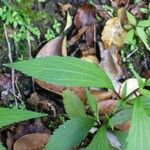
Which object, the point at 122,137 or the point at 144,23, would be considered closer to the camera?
the point at 122,137

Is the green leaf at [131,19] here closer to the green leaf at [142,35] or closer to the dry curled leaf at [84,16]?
the green leaf at [142,35]

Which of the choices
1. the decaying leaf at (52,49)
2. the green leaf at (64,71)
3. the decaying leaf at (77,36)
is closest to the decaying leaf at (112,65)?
the decaying leaf at (77,36)

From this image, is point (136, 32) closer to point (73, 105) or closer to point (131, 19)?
point (131, 19)

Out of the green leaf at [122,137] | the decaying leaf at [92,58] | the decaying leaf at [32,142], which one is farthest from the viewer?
the decaying leaf at [92,58]

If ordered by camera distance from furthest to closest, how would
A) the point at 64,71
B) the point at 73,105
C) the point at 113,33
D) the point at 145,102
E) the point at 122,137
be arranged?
1. the point at 113,33
2. the point at 73,105
3. the point at 122,137
4. the point at 145,102
5. the point at 64,71

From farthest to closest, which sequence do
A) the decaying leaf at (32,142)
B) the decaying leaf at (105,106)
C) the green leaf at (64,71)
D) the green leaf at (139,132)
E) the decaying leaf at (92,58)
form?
the decaying leaf at (92,58), the decaying leaf at (105,106), the decaying leaf at (32,142), the green leaf at (64,71), the green leaf at (139,132)

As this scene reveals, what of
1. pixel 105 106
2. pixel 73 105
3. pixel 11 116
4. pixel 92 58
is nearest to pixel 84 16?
pixel 92 58

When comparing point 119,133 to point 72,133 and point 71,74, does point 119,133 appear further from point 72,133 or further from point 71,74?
point 71,74
